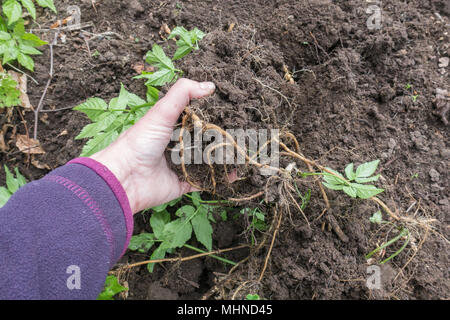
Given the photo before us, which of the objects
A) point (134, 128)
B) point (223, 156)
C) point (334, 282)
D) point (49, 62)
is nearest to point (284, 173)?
point (223, 156)

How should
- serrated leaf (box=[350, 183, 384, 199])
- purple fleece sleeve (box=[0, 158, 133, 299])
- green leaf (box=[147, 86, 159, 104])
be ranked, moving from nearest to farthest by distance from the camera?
purple fleece sleeve (box=[0, 158, 133, 299]), serrated leaf (box=[350, 183, 384, 199]), green leaf (box=[147, 86, 159, 104])

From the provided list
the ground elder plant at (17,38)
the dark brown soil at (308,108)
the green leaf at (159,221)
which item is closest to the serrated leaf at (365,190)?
the dark brown soil at (308,108)

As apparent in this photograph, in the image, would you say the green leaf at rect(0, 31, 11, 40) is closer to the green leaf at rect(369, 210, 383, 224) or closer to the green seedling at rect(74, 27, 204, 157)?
the green seedling at rect(74, 27, 204, 157)

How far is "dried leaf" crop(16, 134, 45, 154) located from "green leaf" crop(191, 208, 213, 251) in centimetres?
116

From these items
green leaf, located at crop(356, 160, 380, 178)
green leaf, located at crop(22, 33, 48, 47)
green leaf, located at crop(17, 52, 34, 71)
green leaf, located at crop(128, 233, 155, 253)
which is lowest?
green leaf, located at crop(128, 233, 155, 253)

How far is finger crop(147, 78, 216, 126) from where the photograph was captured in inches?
51.7

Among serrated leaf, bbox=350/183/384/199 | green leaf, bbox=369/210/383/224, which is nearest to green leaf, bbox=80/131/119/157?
serrated leaf, bbox=350/183/384/199

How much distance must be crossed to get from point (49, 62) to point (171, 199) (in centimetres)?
137

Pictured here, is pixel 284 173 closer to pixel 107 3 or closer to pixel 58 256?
pixel 58 256

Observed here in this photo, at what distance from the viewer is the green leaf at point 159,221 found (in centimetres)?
166

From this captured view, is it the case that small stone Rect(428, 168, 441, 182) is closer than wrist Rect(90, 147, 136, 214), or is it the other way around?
wrist Rect(90, 147, 136, 214)

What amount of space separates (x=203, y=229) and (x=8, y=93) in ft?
5.04

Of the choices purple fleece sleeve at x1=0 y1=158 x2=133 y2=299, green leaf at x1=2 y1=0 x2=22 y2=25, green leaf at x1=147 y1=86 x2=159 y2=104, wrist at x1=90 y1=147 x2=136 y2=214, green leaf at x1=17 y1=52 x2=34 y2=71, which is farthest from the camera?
green leaf at x1=17 y1=52 x2=34 y2=71

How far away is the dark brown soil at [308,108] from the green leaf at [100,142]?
439mm
